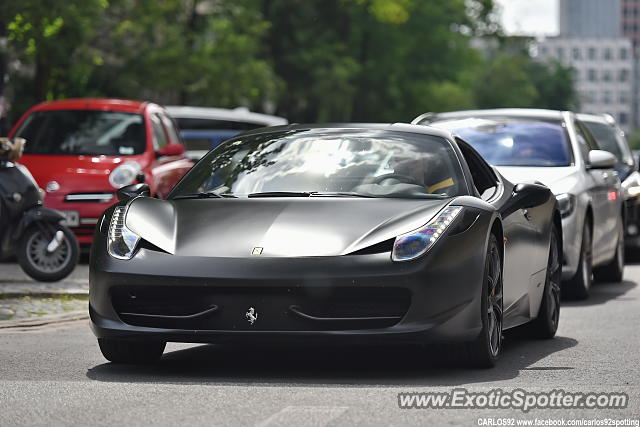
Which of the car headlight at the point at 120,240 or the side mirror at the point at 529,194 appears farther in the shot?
the side mirror at the point at 529,194

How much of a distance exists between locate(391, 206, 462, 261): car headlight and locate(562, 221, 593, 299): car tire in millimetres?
5900

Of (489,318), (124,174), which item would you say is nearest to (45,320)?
(489,318)

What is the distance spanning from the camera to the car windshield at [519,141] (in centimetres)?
1427

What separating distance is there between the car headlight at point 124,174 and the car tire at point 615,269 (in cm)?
521

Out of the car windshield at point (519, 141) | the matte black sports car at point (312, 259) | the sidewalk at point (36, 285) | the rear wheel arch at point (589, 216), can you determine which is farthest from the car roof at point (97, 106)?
the matte black sports car at point (312, 259)

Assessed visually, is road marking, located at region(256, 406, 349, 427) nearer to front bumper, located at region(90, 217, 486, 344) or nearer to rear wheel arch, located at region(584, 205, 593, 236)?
front bumper, located at region(90, 217, 486, 344)

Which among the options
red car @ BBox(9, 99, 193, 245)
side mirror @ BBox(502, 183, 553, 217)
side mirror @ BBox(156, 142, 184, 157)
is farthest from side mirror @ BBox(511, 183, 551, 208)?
side mirror @ BBox(156, 142, 184, 157)

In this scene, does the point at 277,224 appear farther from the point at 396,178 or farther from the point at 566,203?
the point at 566,203

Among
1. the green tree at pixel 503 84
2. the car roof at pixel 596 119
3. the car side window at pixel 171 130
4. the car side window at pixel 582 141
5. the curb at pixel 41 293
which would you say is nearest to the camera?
the curb at pixel 41 293

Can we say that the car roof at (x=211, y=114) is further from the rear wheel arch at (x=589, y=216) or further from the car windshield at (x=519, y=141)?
the rear wheel arch at (x=589, y=216)

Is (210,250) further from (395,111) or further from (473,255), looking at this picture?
(395,111)

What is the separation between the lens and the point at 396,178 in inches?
344

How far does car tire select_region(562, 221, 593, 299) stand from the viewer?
45.1 ft

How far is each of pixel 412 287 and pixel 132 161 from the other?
431 inches
